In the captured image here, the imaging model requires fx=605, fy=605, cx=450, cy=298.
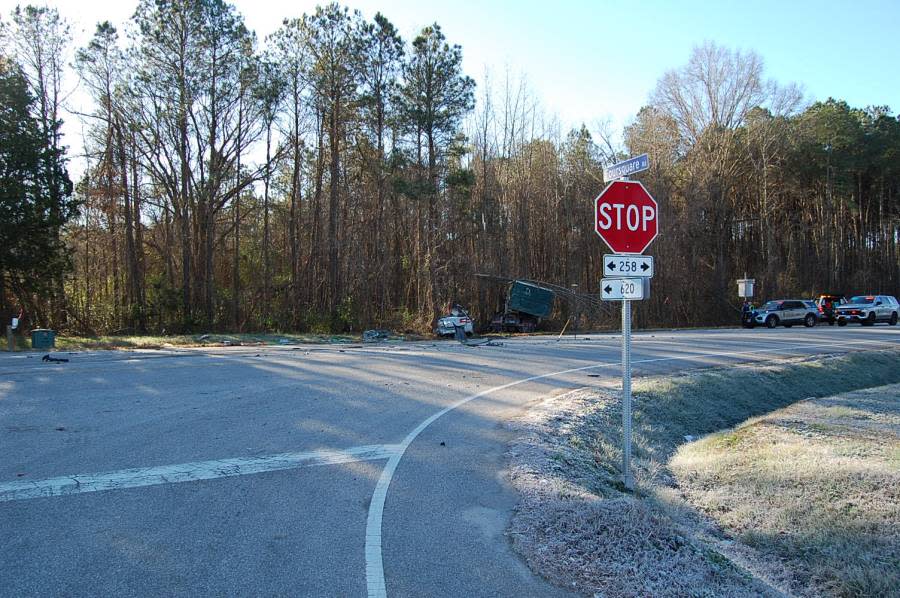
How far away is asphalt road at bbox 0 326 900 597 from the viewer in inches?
156

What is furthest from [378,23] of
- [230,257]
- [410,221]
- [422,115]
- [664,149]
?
[664,149]

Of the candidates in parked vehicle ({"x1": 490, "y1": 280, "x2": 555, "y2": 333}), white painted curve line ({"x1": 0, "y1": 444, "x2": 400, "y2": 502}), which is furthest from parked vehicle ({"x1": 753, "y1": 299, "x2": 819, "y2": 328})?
white painted curve line ({"x1": 0, "y1": 444, "x2": 400, "y2": 502})

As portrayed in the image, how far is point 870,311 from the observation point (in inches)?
1454

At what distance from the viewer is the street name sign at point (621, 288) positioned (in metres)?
6.06

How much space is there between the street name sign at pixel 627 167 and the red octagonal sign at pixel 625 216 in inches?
3.8

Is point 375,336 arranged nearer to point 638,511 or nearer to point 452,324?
point 452,324

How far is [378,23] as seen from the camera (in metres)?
→ 34.7

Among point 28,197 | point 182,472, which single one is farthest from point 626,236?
point 28,197

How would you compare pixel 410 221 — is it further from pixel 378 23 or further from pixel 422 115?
pixel 378 23

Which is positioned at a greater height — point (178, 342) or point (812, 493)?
point (178, 342)

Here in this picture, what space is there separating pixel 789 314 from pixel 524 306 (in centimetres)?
1672

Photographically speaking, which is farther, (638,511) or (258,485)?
(258,485)

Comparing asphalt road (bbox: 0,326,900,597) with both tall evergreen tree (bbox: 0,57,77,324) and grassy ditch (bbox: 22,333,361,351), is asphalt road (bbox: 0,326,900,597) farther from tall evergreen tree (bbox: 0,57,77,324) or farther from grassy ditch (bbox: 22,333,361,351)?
tall evergreen tree (bbox: 0,57,77,324)

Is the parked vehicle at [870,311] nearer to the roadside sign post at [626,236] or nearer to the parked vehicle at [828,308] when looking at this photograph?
the parked vehicle at [828,308]
